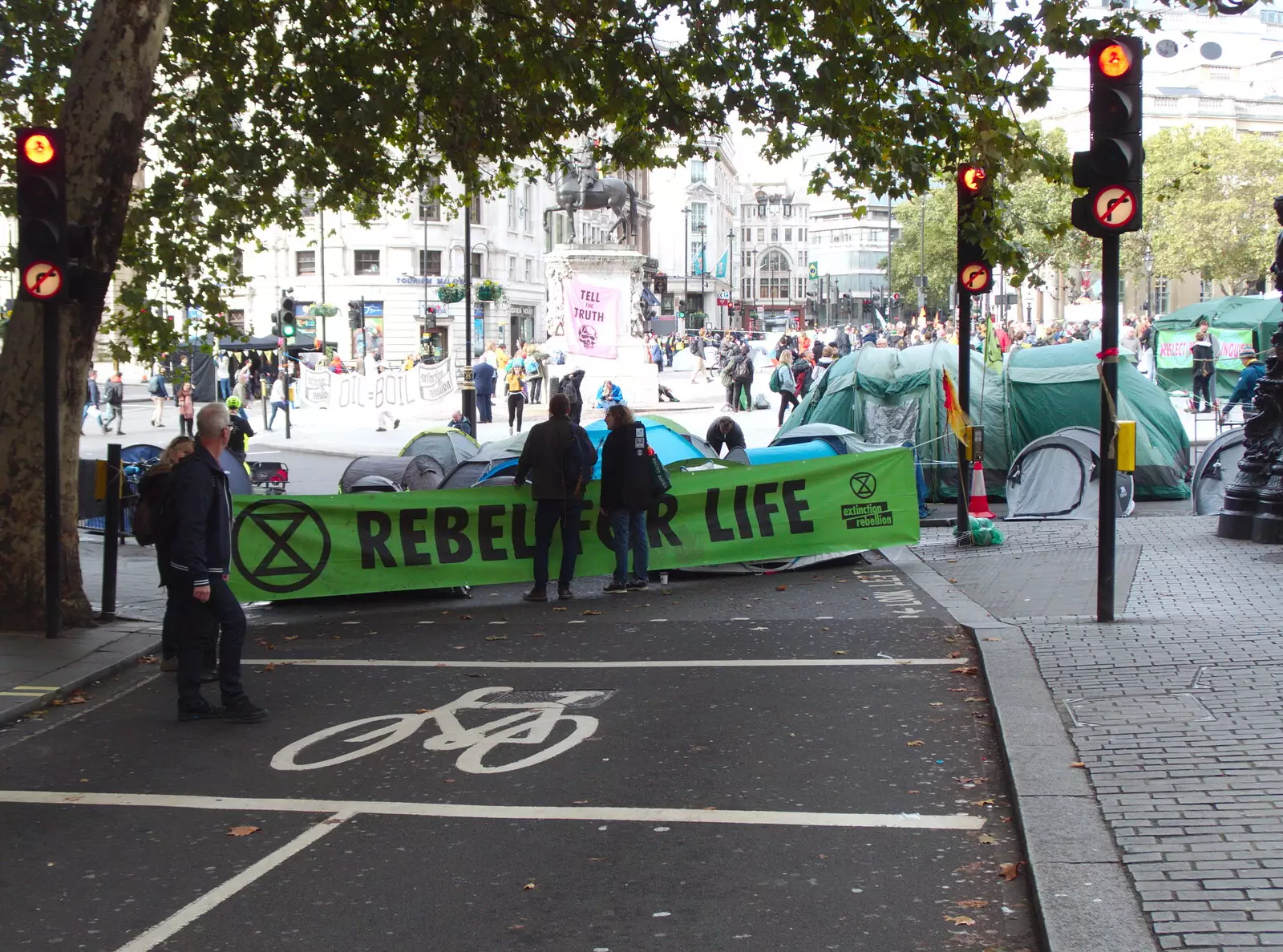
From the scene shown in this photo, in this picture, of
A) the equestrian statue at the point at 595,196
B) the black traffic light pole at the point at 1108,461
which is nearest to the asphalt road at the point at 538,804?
the black traffic light pole at the point at 1108,461

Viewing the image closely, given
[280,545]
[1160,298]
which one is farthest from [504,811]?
[1160,298]

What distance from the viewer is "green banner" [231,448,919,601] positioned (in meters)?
11.9

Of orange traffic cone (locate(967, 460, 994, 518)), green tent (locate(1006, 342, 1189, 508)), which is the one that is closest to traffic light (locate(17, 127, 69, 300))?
orange traffic cone (locate(967, 460, 994, 518))

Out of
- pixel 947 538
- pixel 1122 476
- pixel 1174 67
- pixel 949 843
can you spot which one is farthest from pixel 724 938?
pixel 1174 67

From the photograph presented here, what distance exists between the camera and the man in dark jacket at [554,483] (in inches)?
479

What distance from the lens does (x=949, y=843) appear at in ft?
18.1

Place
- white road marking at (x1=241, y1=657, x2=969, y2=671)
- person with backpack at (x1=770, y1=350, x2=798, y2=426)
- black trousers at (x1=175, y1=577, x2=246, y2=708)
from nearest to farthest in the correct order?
black trousers at (x1=175, y1=577, x2=246, y2=708) → white road marking at (x1=241, y1=657, x2=969, y2=671) → person with backpack at (x1=770, y1=350, x2=798, y2=426)

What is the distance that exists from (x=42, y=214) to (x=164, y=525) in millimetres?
3086

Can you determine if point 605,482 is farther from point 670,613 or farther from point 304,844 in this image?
point 304,844

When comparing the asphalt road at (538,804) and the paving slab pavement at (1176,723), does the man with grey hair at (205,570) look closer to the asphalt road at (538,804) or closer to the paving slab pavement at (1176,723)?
the asphalt road at (538,804)

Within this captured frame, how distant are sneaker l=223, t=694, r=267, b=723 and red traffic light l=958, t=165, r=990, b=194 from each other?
25.4ft

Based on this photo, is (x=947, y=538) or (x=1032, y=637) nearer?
(x=1032, y=637)

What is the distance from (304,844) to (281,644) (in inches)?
201

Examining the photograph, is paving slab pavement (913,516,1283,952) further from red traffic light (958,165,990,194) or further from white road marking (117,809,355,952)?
red traffic light (958,165,990,194)
